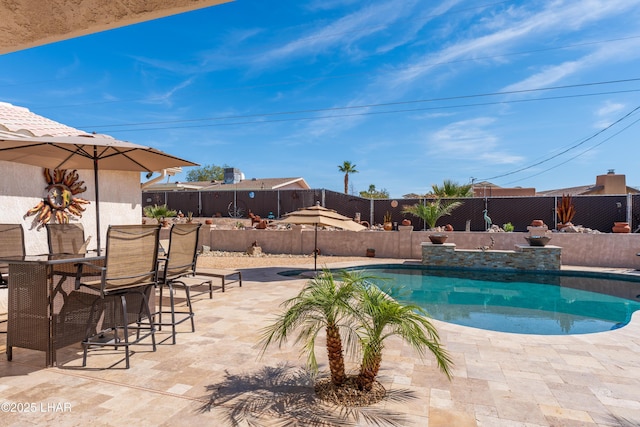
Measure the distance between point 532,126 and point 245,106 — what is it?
19.9 meters

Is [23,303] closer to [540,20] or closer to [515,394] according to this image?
[515,394]

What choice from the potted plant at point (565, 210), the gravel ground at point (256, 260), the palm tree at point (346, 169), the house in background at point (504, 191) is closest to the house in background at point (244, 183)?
the palm tree at point (346, 169)

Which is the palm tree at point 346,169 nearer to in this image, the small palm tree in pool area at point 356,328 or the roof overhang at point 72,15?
the small palm tree in pool area at point 356,328

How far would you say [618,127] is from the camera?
20.6m

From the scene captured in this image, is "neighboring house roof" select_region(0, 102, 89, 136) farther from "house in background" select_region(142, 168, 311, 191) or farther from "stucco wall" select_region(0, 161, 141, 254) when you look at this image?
"house in background" select_region(142, 168, 311, 191)

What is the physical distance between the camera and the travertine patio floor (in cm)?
259

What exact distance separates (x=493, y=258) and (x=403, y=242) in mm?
2853

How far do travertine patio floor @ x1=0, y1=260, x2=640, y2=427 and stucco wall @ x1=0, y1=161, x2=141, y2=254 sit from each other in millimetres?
3778

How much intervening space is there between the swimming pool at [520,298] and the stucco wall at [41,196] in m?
6.58

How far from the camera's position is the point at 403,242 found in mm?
12758

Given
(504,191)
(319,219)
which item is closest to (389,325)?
(319,219)

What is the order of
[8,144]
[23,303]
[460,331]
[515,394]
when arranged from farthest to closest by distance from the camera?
1. [460,331]
2. [8,144]
3. [23,303]
4. [515,394]

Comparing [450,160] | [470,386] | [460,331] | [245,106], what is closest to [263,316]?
Answer: [460,331]

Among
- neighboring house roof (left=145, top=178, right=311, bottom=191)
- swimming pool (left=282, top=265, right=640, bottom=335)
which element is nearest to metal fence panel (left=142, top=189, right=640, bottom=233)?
swimming pool (left=282, top=265, right=640, bottom=335)
